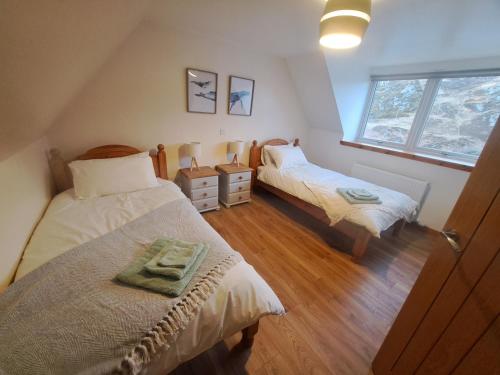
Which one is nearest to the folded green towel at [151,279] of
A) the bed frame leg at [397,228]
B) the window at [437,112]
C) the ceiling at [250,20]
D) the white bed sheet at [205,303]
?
the white bed sheet at [205,303]

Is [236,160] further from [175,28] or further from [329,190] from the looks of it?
[175,28]

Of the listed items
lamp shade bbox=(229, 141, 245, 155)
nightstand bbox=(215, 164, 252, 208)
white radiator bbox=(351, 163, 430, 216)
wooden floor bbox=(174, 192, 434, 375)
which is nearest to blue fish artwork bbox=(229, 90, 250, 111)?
lamp shade bbox=(229, 141, 245, 155)

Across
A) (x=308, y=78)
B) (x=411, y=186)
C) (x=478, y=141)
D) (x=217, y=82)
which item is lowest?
(x=411, y=186)

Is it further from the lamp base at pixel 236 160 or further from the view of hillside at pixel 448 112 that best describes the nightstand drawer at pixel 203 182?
the view of hillside at pixel 448 112

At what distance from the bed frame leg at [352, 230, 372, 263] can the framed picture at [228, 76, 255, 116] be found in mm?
2160

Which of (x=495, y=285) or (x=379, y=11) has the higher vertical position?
(x=379, y=11)

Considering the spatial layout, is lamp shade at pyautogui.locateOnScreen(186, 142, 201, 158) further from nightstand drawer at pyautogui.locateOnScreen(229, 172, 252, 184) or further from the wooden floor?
the wooden floor

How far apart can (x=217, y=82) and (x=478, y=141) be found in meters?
3.17

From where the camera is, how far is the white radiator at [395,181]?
2.50 metres

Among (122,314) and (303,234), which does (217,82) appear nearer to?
(303,234)

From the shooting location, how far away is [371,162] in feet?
9.87

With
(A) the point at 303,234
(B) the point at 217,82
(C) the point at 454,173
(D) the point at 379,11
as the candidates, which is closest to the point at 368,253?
(A) the point at 303,234

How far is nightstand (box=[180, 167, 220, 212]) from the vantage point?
8.11 ft

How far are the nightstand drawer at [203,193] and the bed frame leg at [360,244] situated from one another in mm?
1738
